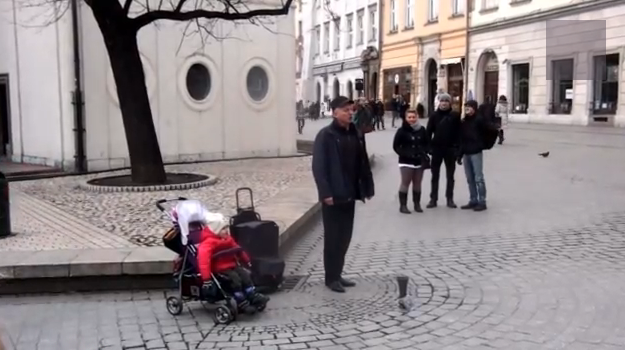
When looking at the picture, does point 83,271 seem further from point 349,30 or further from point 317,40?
point 317,40

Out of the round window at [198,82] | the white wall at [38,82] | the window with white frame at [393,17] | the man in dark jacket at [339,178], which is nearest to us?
the man in dark jacket at [339,178]

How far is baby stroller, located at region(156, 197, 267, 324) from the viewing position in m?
5.64

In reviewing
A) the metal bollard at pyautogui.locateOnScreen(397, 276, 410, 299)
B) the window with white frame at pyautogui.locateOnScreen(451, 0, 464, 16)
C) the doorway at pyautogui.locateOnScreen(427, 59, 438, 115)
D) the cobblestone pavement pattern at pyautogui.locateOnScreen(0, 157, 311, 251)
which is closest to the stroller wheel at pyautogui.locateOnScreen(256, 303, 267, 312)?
the metal bollard at pyautogui.locateOnScreen(397, 276, 410, 299)

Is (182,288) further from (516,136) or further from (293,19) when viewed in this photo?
(516,136)

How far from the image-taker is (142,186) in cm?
1250

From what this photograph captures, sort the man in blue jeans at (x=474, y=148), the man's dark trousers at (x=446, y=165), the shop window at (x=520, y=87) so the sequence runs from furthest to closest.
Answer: the shop window at (x=520, y=87), the man's dark trousers at (x=446, y=165), the man in blue jeans at (x=474, y=148)

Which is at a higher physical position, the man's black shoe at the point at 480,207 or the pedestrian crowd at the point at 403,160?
the pedestrian crowd at the point at 403,160

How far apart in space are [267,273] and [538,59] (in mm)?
28089

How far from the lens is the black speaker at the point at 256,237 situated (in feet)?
21.1

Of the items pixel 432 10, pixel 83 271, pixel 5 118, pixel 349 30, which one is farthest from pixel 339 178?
pixel 349 30

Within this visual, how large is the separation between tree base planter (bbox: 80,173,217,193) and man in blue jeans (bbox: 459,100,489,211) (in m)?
4.93

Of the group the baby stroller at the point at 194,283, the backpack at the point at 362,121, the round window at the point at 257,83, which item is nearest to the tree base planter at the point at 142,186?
the backpack at the point at 362,121

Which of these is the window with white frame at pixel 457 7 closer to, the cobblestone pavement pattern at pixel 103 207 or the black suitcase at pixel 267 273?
the cobblestone pavement pattern at pixel 103 207

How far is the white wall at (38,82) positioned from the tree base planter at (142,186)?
9.29 feet
